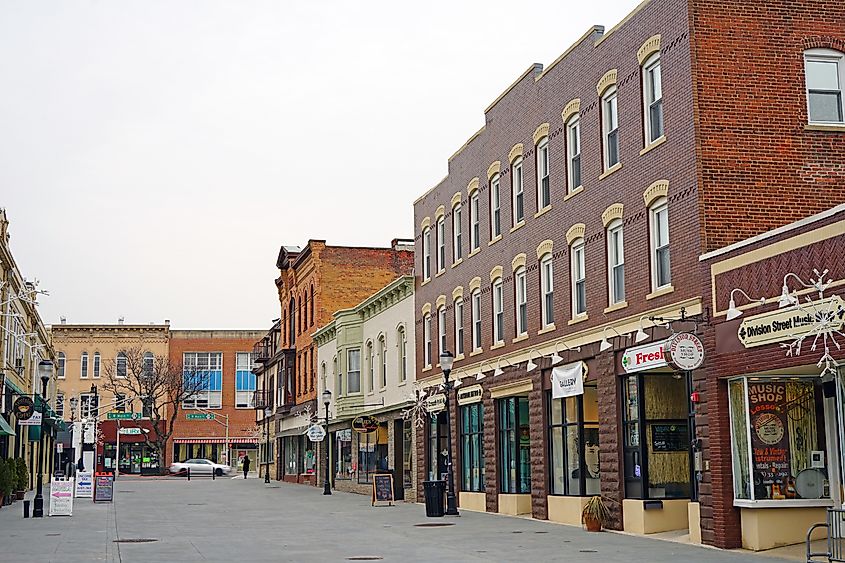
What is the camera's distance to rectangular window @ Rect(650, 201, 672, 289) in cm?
2211

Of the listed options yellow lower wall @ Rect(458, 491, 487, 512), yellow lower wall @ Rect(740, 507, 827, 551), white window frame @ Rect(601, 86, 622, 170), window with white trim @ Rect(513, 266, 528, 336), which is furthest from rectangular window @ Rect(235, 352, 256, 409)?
yellow lower wall @ Rect(740, 507, 827, 551)

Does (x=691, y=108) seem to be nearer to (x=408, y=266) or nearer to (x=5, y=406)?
(x=5, y=406)

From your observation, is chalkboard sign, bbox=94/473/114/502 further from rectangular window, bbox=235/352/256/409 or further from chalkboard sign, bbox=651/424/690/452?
rectangular window, bbox=235/352/256/409

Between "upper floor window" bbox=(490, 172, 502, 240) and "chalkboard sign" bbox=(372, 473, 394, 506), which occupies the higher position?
"upper floor window" bbox=(490, 172, 502, 240)

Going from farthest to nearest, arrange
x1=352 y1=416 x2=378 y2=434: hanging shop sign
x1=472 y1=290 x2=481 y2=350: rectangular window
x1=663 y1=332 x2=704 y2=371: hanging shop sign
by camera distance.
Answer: x1=352 y1=416 x2=378 y2=434: hanging shop sign, x1=472 y1=290 x2=481 y2=350: rectangular window, x1=663 y1=332 x2=704 y2=371: hanging shop sign

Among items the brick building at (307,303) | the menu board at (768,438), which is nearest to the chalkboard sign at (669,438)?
the menu board at (768,438)

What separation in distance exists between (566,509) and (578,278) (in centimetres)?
552

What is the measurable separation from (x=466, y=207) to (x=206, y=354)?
67986mm

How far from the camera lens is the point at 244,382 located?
9950cm

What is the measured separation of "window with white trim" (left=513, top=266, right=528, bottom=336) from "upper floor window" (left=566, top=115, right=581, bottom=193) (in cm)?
372

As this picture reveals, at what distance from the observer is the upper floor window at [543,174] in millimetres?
28750

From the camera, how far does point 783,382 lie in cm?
1933

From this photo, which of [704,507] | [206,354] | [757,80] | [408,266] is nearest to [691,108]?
[757,80]

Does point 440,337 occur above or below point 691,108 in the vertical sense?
below
